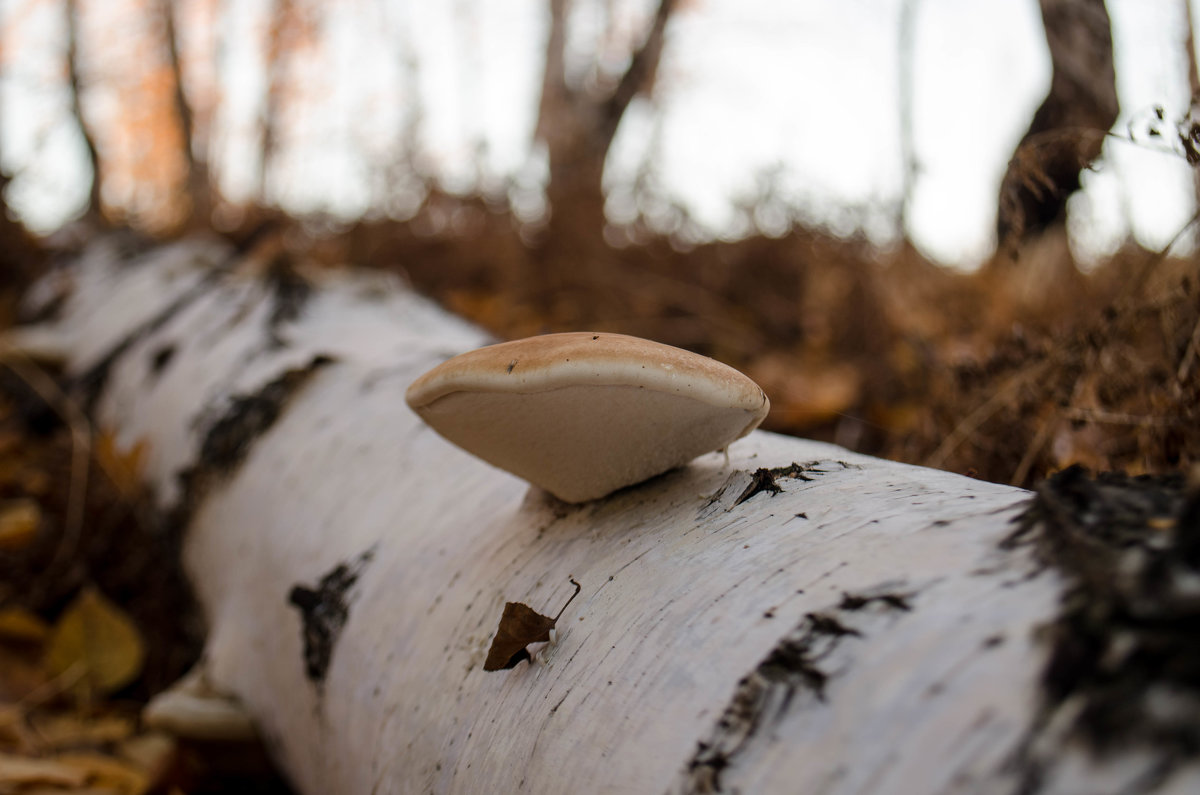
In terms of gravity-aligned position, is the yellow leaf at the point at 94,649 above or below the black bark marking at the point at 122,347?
below

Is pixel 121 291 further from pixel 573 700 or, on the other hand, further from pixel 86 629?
pixel 573 700

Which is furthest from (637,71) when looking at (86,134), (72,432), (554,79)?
(86,134)

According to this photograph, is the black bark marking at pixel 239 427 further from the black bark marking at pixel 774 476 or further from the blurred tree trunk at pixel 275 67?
the blurred tree trunk at pixel 275 67

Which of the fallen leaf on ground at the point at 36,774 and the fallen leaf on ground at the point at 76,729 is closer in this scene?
the fallen leaf on ground at the point at 36,774

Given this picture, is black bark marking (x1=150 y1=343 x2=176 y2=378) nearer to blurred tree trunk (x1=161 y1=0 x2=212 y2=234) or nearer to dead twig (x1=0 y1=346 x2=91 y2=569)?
dead twig (x1=0 y1=346 x2=91 y2=569)

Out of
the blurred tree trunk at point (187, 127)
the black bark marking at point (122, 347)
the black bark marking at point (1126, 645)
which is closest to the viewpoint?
the black bark marking at point (1126, 645)

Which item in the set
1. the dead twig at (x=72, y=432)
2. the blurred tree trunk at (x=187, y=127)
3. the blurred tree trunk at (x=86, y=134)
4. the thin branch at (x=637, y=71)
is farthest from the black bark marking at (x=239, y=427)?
the blurred tree trunk at (x=187, y=127)

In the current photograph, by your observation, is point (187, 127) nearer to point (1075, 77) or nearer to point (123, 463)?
point (123, 463)

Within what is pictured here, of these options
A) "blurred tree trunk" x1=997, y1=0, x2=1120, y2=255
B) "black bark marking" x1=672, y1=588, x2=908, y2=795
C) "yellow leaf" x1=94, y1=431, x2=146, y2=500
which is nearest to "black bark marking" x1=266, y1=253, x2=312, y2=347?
"yellow leaf" x1=94, y1=431, x2=146, y2=500
